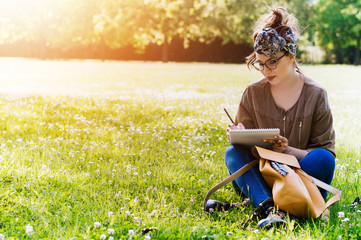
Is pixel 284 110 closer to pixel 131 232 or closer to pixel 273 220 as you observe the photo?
pixel 273 220

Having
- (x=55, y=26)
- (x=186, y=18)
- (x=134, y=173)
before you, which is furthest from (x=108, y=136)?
(x=55, y=26)

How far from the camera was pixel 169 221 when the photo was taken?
386 centimetres

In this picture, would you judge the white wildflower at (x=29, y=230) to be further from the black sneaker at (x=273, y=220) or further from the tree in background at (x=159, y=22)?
the tree in background at (x=159, y=22)

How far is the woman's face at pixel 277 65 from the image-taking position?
4.08 metres

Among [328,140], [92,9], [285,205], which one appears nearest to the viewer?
[285,205]

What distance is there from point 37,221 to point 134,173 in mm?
1511

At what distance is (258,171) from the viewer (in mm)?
4098

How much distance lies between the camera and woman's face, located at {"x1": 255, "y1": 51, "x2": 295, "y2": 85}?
4.08 m

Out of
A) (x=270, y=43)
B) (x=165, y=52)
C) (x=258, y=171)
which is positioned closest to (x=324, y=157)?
(x=258, y=171)

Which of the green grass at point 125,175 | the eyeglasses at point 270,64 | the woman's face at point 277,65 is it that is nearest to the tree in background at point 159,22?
the green grass at point 125,175

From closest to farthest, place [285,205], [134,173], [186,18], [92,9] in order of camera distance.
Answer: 1. [285,205]
2. [134,173]
3. [186,18]
4. [92,9]

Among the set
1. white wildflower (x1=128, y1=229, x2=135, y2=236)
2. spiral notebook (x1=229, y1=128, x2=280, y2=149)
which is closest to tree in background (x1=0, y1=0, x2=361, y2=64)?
spiral notebook (x1=229, y1=128, x2=280, y2=149)

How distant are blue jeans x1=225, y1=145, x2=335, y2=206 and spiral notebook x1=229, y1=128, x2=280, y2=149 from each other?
0.62 feet

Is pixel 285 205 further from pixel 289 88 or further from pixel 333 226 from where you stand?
pixel 289 88
